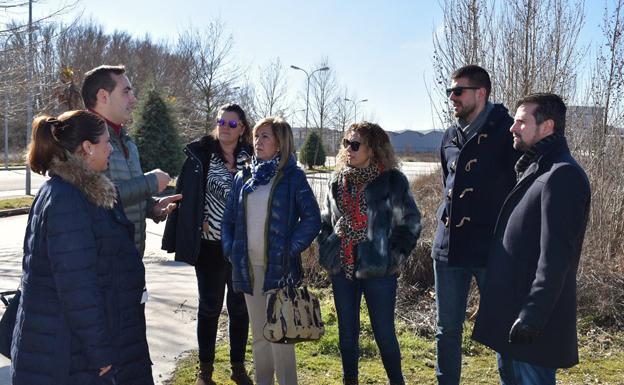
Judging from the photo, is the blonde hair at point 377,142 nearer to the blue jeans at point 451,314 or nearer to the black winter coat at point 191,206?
A: the blue jeans at point 451,314

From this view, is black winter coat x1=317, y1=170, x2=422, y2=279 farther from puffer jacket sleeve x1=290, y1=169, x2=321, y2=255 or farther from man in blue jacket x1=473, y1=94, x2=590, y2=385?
man in blue jacket x1=473, y1=94, x2=590, y2=385

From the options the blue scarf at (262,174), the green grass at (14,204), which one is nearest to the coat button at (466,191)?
the blue scarf at (262,174)

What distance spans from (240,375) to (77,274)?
219 cm

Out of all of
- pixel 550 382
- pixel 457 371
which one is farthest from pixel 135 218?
pixel 550 382

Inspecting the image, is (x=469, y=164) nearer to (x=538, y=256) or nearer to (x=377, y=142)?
(x=377, y=142)

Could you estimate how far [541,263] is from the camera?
8.68 feet

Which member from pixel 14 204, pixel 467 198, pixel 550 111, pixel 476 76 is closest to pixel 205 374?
pixel 467 198

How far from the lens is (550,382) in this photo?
2.85 m

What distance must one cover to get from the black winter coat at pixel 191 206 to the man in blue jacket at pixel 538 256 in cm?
198

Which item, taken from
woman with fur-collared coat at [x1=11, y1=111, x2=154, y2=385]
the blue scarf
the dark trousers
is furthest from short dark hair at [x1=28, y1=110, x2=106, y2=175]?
the dark trousers

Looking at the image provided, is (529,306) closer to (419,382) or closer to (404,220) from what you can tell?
(404,220)

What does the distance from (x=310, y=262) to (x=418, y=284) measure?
1.39m

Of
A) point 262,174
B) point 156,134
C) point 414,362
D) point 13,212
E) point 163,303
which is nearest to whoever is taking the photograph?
point 262,174

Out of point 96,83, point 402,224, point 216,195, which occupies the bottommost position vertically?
point 402,224
